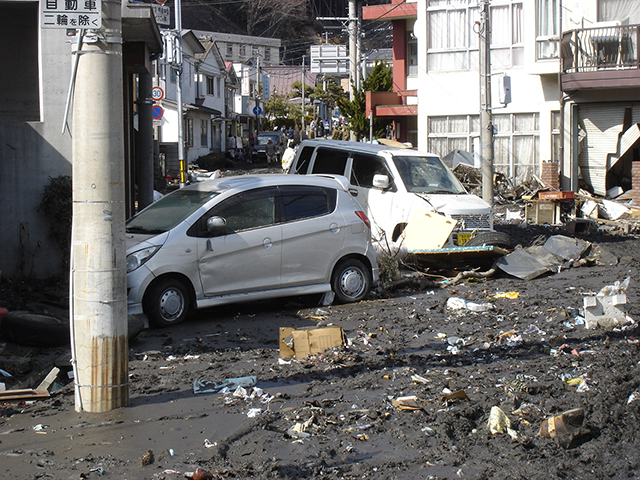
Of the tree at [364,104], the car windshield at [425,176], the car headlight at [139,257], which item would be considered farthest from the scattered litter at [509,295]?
the tree at [364,104]

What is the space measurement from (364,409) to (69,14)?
12.1 ft

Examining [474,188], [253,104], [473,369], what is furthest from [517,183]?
[253,104]

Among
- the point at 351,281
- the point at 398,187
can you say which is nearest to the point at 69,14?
the point at 351,281

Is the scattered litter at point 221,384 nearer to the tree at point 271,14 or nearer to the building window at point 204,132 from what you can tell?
the building window at point 204,132

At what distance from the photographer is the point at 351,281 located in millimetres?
10211

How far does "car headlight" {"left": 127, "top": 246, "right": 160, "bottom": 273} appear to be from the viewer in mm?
8406

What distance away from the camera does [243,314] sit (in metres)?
9.53

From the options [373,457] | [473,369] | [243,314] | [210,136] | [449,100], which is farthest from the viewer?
[210,136]

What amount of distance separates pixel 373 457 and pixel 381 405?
1.01m

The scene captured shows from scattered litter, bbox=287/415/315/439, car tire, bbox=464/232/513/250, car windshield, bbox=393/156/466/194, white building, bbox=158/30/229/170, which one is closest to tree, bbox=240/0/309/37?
white building, bbox=158/30/229/170

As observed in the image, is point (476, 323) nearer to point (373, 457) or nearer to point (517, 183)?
point (373, 457)

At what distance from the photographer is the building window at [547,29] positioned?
23438mm

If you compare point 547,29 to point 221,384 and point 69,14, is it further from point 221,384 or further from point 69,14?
point 69,14

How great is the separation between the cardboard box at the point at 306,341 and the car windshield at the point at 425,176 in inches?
249
